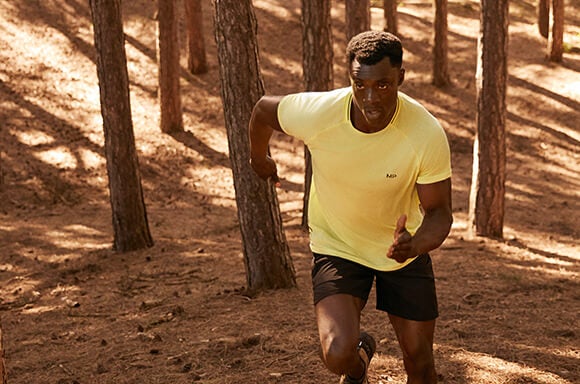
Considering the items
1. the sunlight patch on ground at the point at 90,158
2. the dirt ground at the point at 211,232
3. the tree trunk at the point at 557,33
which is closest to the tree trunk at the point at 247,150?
the dirt ground at the point at 211,232

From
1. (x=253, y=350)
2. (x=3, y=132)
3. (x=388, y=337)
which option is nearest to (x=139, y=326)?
(x=253, y=350)

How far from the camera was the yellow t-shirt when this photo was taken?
4363 mm

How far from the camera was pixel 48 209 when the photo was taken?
15.2 m

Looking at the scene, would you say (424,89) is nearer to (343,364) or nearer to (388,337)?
(388,337)

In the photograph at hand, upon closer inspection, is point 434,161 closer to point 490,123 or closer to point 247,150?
point 247,150

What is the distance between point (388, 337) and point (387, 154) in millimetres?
3256

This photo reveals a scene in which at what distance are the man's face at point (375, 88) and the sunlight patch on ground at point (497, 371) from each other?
8.81 ft

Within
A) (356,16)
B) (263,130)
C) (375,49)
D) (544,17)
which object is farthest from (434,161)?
(544,17)

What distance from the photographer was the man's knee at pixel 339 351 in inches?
172

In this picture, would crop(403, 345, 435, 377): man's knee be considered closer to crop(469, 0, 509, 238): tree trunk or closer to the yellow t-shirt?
the yellow t-shirt

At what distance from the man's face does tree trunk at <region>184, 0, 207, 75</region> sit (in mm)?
16017

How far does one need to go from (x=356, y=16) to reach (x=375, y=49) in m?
10.1

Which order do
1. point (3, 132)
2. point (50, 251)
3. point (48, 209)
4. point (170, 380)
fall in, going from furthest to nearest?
point (3, 132)
point (48, 209)
point (50, 251)
point (170, 380)

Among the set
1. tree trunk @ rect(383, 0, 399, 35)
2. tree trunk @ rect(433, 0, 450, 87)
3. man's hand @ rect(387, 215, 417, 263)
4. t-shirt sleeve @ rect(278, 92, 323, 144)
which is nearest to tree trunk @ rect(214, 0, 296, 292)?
t-shirt sleeve @ rect(278, 92, 323, 144)
